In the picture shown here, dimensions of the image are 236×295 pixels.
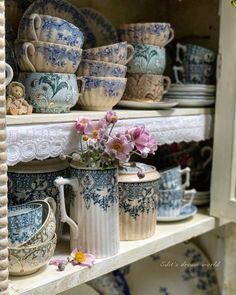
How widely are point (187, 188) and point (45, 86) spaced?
2.13ft

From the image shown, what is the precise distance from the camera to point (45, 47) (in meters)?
0.90

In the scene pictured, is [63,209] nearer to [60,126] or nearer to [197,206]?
[60,126]

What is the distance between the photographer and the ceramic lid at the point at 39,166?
98 cm

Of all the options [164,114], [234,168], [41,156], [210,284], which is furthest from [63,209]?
[210,284]

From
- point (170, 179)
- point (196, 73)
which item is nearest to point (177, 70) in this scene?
point (196, 73)

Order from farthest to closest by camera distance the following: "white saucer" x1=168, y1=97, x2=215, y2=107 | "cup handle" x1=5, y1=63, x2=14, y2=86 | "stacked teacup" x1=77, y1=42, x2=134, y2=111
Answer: "white saucer" x1=168, y1=97, x2=215, y2=107 → "stacked teacup" x1=77, y1=42, x2=134, y2=111 → "cup handle" x1=5, y1=63, x2=14, y2=86

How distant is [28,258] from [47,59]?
388 mm

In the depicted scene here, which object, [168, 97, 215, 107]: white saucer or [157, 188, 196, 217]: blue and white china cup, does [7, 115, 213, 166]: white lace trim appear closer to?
[168, 97, 215, 107]: white saucer

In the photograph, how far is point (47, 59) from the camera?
2.98 ft

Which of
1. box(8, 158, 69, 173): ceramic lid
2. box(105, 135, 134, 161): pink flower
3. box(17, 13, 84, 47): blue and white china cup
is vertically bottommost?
box(8, 158, 69, 173): ceramic lid

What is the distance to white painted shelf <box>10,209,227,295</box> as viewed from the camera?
844 mm

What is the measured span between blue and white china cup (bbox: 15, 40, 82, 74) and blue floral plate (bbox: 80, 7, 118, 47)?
1.00 feet

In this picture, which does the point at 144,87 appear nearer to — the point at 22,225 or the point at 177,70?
the point at 177,70

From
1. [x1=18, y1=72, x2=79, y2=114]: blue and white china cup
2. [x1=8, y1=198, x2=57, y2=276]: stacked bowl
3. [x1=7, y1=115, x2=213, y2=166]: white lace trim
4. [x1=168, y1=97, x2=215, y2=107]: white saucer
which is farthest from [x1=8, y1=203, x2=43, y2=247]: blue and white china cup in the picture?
[x1=168, y1=97, x2=215, y2=107]: white saucer
